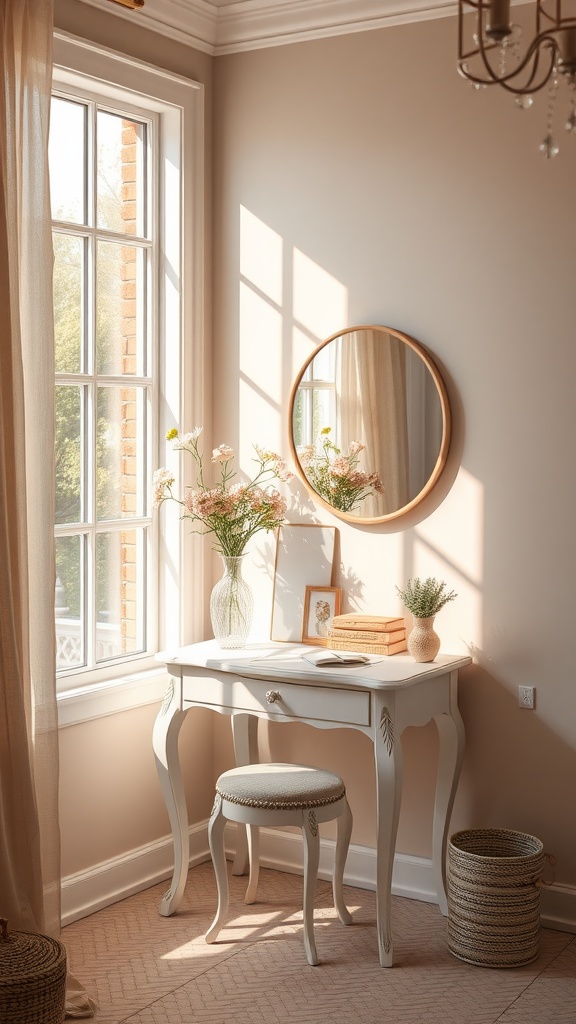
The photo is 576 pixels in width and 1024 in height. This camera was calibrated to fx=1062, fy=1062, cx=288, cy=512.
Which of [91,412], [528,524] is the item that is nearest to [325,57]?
[91,412]

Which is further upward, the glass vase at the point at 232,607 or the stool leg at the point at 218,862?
the glass vase at the point at 232,607

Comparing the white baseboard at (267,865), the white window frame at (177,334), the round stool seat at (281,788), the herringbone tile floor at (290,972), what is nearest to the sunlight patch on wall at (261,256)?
the white window frame at (177,334)

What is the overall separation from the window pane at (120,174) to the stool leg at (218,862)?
2.02m

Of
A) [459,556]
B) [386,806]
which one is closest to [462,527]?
[459,556]

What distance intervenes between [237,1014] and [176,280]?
2.43 m

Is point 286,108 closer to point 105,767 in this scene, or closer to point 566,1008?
point 105,767

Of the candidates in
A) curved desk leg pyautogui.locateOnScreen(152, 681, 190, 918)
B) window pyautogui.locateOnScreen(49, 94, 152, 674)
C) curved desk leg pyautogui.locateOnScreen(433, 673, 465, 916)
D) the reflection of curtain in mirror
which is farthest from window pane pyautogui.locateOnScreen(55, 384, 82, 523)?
curved desk leg pyautogui.locateOnScreen(433, 673, 465, 916)

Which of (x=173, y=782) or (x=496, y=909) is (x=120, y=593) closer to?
(x=173, y=782)

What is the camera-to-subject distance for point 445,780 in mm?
3424

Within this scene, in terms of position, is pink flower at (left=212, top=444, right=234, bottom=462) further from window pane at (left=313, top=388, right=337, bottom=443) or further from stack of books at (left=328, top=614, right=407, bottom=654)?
stack of books at (left=328, top=614, right=407, bottom=654)

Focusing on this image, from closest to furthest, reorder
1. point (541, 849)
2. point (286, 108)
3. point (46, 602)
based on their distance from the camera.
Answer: point (46, 602)
point (541, 849)
point (286, 108)

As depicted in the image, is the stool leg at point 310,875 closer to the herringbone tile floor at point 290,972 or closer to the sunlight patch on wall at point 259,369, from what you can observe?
the herringbone tile floor at point 290,972

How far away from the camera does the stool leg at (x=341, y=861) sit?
3322mm

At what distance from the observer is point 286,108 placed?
380cm
